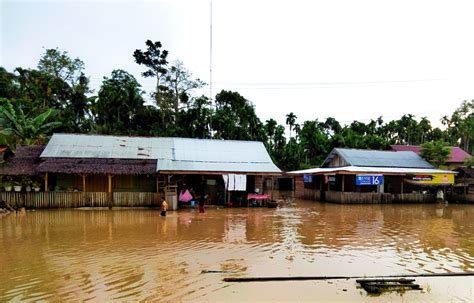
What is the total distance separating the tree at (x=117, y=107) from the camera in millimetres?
38125

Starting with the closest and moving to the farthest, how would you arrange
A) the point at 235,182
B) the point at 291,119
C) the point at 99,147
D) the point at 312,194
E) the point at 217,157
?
1. the point at 235,182
2. the point at 99,147
3. the point at 217,157
4. the point at 312,194
5. the point at 291,119

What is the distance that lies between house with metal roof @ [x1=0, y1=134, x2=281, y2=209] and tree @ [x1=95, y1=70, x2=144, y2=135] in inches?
628

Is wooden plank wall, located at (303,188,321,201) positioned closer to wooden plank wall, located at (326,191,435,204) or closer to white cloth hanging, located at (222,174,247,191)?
wooden plank wall, located at (326,191,435,204)

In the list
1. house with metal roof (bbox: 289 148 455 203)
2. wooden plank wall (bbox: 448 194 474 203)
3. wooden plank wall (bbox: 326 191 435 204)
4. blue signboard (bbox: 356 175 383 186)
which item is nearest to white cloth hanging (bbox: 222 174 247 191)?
house with metal roof (bbox: 289 148 455 203)

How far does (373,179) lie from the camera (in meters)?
25.0

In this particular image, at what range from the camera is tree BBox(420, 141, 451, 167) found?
31.3 meters

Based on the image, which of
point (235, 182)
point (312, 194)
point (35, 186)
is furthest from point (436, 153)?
point (35, 186)

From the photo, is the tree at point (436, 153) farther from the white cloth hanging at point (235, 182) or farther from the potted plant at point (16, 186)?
the potted plant at point (16, 186)

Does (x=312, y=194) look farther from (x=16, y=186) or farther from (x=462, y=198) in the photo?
(x=16, y=186)

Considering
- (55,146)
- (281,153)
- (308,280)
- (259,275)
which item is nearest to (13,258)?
(259,275)

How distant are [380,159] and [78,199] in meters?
23.6

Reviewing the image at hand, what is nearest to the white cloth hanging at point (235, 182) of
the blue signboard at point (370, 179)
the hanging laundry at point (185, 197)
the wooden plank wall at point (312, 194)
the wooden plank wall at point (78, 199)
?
the hanging laundry at point (185, 197)

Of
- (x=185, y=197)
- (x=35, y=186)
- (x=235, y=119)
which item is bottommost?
(x=185, y=197)

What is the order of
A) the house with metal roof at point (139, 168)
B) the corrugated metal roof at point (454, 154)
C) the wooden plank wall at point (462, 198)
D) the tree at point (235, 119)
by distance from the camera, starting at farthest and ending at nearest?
the tree at point (235, 119)
the corrugated metal roof at point (454, 154)
the wooden plank wall at point (462, 198)
the house with metal roof at point (139, 168)
